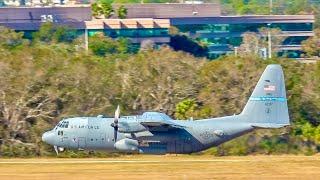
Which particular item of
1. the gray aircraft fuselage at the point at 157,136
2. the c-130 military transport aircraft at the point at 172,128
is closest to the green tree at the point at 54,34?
the gray aircraft fuselage at the point at 157,136

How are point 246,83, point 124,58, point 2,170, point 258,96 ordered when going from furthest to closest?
point 124,58 < point 246,83 < point 258,96 < point 2,170

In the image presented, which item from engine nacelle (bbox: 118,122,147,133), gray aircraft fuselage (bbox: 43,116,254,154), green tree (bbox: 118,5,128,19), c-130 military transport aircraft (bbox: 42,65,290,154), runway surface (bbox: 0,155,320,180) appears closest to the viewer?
runway surface (bbox: 0,155,320,180)

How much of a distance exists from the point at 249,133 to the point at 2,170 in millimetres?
15982

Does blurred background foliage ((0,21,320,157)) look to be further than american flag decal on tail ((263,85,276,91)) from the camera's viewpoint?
Yes

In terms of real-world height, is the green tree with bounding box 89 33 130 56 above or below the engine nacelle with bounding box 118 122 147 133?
below

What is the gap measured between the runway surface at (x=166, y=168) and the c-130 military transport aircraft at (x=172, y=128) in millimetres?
1068

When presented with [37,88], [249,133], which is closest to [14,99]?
[37,88]

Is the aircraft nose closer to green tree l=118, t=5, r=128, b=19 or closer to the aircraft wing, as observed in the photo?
the aircraft wing

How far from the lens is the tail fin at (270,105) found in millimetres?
64812

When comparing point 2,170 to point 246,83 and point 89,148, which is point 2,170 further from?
point 246,83

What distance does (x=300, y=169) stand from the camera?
56.1 metres

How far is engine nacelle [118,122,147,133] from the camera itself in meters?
65.4

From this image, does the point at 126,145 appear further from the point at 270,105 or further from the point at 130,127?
the point at 270,105

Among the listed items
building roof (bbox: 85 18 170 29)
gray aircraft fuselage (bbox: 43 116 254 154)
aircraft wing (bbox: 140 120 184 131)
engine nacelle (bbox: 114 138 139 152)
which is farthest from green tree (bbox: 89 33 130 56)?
engine nacelle (bbox: 114 138 139 152)
